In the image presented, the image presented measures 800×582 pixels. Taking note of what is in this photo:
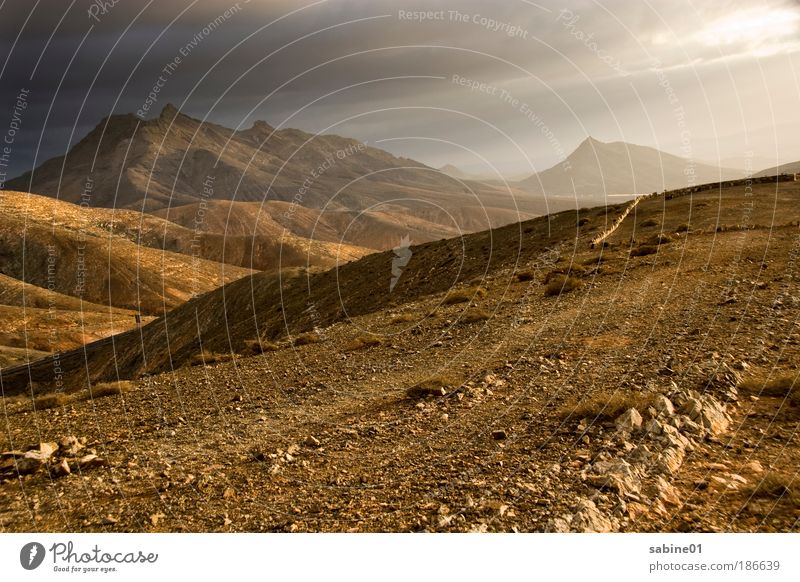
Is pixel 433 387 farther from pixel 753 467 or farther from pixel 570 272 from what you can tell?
pixel 570 272

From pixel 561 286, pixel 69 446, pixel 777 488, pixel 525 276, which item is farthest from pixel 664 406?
pixel 525 276

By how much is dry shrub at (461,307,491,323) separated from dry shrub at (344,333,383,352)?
135 inches

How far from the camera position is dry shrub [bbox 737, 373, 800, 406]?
10597 millimetres

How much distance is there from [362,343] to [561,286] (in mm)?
9465

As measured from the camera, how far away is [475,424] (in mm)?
10430

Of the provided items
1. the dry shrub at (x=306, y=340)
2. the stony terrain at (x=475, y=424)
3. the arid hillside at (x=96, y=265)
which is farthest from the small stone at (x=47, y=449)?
the arid hillside at (x=96, y=265)

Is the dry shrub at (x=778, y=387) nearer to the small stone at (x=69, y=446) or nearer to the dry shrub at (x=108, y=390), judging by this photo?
the small stone at (x=69, y=446)

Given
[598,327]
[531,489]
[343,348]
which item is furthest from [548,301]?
[531,489]

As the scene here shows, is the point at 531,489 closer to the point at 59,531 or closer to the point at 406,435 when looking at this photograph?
the point at 406,435

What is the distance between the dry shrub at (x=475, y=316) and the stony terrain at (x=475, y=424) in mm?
75

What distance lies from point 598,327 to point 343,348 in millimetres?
8768

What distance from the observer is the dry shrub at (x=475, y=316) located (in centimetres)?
1856

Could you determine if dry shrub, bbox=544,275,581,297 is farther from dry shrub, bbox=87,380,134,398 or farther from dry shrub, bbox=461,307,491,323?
dry shrub, bbox=87,380,134,398

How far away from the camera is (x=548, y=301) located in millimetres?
20438
